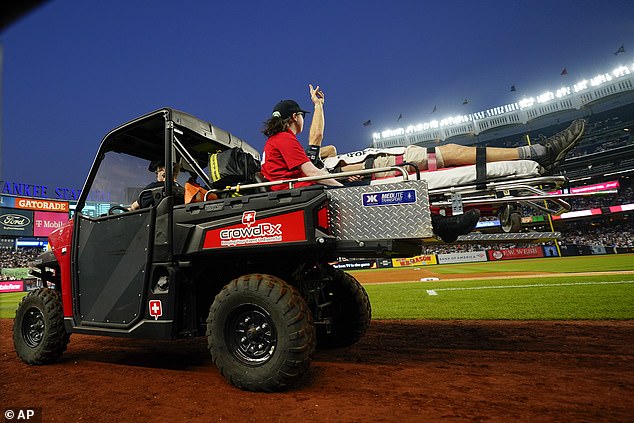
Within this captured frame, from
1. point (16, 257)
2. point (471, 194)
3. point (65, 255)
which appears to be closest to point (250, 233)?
point (471, 194)

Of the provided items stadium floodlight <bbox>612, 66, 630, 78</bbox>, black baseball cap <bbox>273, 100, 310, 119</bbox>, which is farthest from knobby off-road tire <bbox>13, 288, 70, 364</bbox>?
stadium floodlight <bbox>612, 66, 630, 78</bbox>

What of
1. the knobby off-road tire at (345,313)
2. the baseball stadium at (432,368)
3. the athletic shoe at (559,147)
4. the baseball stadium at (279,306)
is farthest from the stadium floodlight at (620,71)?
the knobby off-road tire at (345,313)

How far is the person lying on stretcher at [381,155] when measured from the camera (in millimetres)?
3650

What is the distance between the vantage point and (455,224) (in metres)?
3.71

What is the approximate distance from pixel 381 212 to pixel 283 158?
127cm

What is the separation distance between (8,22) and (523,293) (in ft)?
35.1

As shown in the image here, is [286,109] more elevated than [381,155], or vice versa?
[286,109]

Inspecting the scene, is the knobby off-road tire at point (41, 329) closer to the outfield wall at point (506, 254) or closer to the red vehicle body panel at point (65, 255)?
the red vehicle body panel at point (65, 255)

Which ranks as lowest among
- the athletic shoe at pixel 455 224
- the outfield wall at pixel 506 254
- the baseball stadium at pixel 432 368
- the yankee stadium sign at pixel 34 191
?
the outfield wall at pixel 506 254

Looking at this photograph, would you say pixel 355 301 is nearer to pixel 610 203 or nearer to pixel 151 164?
pixel 151 164

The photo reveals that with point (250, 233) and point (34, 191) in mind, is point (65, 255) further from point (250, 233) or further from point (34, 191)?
point (34, 191)

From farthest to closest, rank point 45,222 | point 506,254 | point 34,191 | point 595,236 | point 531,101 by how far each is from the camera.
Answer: point 531,101 → point 34,191 → point 45,222 → point 595,236 → point 506,254

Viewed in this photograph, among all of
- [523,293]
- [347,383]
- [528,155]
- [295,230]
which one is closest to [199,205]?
[295,230]

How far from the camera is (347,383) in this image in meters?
2.95
